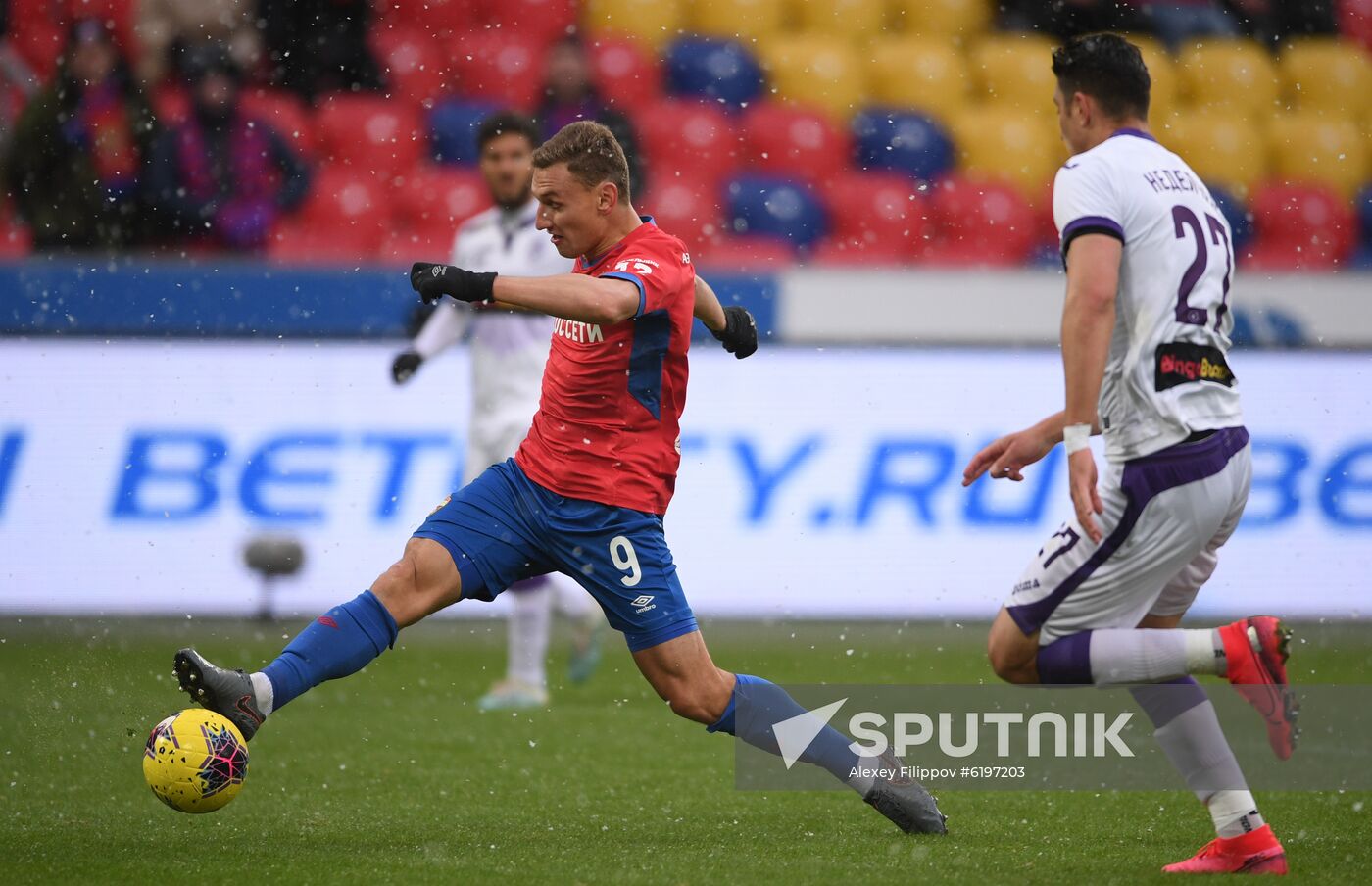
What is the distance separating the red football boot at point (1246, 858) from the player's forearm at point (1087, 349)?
1.22m

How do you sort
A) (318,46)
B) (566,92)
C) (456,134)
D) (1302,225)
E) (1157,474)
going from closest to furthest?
(1157,474), (566,92), (456,134), (318,46), (1302,225)

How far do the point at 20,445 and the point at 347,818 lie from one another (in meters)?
4.40

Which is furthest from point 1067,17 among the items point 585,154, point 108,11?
point 585,154

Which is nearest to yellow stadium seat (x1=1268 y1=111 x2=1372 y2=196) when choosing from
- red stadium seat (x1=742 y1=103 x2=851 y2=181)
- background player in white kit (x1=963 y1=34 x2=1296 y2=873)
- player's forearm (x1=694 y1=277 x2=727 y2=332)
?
red stadium seat (x1=742 y1=103 x2=851 y2=181)

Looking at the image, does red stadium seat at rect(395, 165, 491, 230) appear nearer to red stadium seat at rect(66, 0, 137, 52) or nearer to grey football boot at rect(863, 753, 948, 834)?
red stadium seat at rect(66, 0, 137, 52)

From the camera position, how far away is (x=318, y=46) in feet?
41.0

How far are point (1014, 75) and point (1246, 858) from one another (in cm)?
1049

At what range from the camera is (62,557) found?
867 centimetres

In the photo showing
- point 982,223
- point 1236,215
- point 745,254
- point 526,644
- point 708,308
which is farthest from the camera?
point 1236,215

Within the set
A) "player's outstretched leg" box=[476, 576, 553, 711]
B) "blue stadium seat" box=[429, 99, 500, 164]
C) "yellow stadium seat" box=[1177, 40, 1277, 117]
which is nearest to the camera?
"player's outstretched leg" box=[476, 576, 553, 711]

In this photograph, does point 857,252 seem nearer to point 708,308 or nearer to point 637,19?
point 637,19

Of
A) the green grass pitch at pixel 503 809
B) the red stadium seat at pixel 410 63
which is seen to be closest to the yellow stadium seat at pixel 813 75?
the red stadium seat at pixel 410 63

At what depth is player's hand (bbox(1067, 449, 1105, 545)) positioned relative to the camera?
416 cm

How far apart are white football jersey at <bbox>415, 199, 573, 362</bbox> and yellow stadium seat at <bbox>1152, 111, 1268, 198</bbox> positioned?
696 cm
